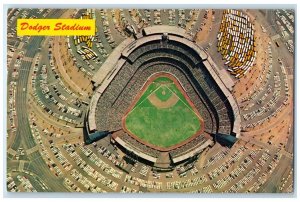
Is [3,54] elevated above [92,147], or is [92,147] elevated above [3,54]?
[3,54]

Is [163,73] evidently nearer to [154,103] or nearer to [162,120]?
[154,103]

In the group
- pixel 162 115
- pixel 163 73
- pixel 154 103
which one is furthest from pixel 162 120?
pixel 163 73

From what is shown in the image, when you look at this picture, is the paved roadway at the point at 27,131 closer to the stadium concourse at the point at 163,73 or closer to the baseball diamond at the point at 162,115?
the stadium concourse at the point at 163,73

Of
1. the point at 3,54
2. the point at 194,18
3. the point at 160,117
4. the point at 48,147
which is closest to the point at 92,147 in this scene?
the point at 48,147

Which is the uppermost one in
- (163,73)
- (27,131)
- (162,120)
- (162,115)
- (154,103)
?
(163,73)

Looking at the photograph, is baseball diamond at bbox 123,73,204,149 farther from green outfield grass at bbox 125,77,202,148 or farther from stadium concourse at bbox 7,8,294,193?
stadium concourse at bbox 7,8,294,193

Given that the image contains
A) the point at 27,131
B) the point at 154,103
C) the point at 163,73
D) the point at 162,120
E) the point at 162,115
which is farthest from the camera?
the point at 163,73

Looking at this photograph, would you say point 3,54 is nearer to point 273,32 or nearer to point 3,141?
point 3,141
